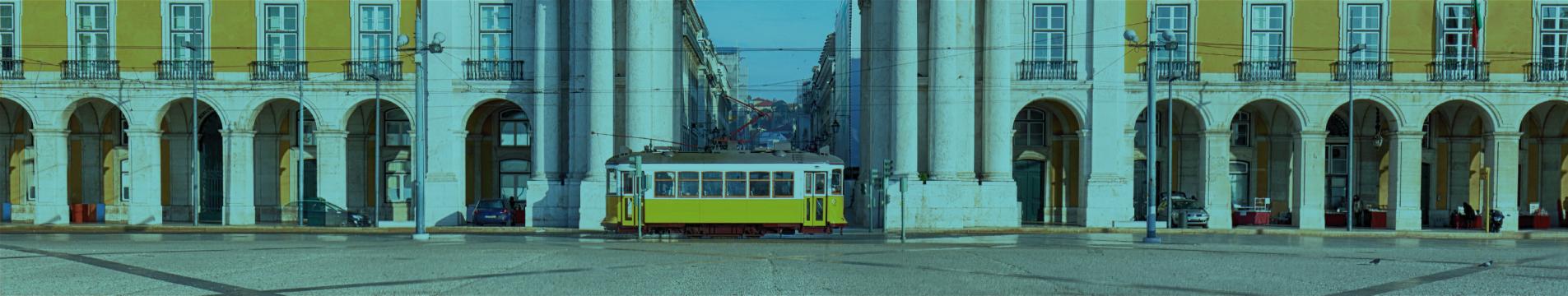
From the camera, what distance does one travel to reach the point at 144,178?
42.7m

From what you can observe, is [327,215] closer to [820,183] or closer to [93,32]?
[93,32]

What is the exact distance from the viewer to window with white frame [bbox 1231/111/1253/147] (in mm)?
Result: 46250

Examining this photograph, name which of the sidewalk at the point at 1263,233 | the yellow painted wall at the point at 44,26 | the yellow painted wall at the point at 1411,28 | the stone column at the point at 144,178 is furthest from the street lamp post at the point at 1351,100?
the yellow painted wall at the point at 44,26

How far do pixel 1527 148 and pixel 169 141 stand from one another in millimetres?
49081

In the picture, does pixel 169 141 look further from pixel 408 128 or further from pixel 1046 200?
pixel 1046 200

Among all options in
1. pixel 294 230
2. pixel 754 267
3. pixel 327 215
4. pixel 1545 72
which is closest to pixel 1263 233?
pixel 1545 72

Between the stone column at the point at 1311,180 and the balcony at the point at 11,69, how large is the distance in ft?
138

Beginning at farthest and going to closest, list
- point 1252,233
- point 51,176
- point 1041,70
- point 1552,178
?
point 1552,178 < point 51,176 < point 1041,70 < point 1252,233

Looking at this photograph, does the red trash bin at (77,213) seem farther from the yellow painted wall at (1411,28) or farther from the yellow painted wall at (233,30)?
the yellow painted wall at (1411,28)

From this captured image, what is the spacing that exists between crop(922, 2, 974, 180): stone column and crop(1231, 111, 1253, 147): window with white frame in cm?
1224

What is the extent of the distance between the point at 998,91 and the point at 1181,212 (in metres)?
7.03

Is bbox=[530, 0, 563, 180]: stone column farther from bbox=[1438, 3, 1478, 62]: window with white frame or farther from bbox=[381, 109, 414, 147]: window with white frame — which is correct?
bbox=[1438, 3, 1478, 62]: window with white frame

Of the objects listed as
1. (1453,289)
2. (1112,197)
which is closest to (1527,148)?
(1112,197)

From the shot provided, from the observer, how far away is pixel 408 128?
47500mm
